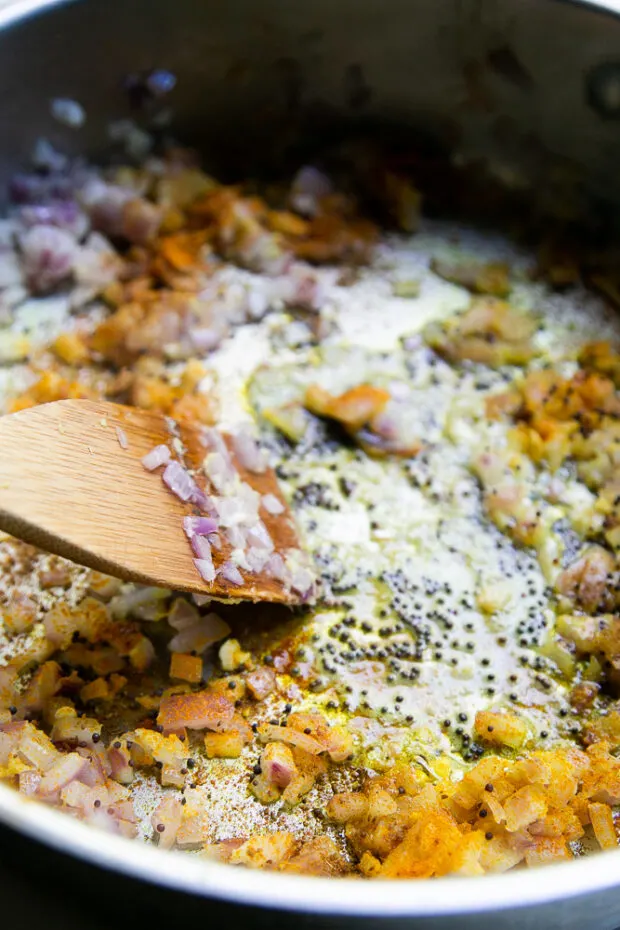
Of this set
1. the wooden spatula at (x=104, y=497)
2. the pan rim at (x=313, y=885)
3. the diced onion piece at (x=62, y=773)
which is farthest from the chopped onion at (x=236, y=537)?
the pan rim at (x=313, y=885)

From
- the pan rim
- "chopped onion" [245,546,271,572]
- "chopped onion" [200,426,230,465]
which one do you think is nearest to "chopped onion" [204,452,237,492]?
"chopped onion" [200,426,230,465]

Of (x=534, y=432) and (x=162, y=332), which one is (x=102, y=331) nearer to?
(x=162, y=332)

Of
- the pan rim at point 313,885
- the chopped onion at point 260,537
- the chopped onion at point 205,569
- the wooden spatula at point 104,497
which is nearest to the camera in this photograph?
the pan rim at point 313,885

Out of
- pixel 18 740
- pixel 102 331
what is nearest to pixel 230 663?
pixel 18 740

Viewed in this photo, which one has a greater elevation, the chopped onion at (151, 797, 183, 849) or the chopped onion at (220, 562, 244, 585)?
the chopped onion at (220, 562, 244, 585)

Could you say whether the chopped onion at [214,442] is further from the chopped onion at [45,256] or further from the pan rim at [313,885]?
the pan rim at [313,885]

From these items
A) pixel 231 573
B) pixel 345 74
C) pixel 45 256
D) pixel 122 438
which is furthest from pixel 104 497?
pixel 345 74

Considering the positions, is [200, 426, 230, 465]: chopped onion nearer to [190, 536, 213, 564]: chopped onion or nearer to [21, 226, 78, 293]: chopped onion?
[190, 536, 213, 564]: chopped onion
